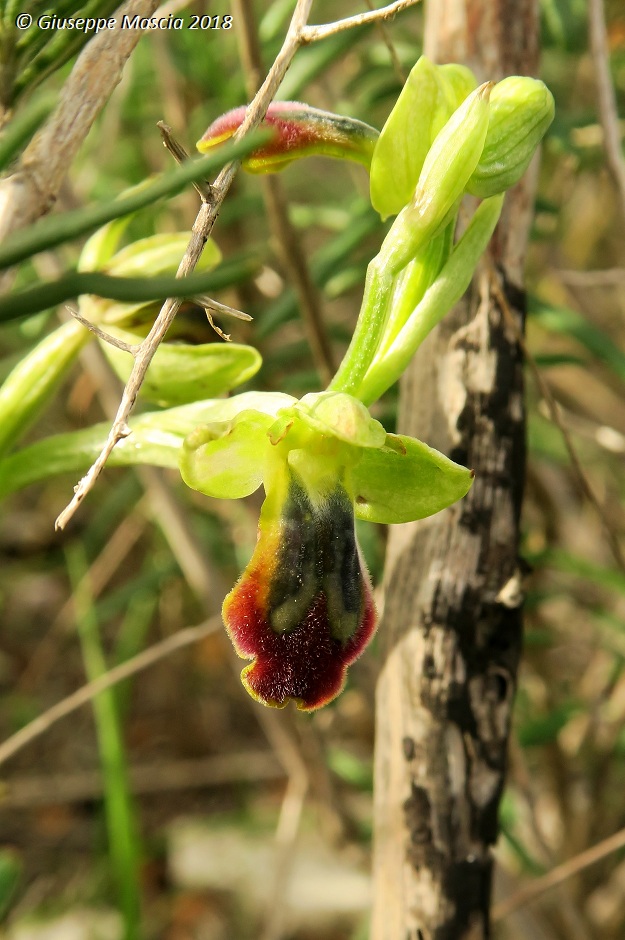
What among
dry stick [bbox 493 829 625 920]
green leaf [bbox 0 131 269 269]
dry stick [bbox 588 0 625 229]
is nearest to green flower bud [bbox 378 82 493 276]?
green leaf [bbox 0 131 269 269]

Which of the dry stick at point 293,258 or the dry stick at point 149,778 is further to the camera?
the dry stick at point 149,778

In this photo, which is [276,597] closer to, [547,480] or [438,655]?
[438,655]

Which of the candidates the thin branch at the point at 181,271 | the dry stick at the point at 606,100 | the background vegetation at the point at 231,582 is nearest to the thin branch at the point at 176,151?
the thin branch at the point at 181,271

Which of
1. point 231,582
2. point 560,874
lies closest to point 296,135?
point 560,874

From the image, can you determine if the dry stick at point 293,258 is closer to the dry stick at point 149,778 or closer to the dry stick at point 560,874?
the dry stick at point 560,874

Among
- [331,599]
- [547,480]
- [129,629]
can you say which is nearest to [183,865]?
[129,629]
